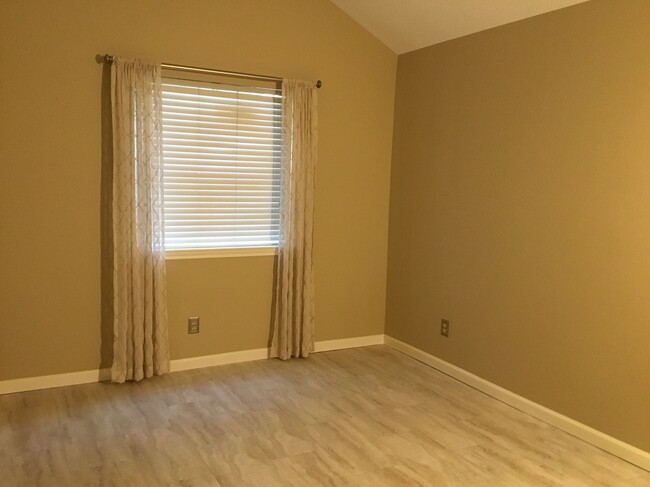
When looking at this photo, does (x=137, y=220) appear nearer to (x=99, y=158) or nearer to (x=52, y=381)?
(x=99, y=158)

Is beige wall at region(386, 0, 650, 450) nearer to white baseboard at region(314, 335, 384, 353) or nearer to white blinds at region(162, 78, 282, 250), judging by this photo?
white baseboard at region(314, 335, 384, 353)

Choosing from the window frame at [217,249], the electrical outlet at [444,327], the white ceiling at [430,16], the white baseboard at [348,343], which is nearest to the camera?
the white ceiling at [430,16]

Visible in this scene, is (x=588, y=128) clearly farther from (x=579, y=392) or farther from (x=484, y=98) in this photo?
(x=579, y=392)

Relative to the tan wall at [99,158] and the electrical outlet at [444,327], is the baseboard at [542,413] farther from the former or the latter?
the tan wall at [99,158]

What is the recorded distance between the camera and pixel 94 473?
2.54 metres

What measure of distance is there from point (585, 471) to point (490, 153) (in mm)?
1902

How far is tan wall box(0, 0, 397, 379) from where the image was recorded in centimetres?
328

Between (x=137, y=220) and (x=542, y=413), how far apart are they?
8.85 feet

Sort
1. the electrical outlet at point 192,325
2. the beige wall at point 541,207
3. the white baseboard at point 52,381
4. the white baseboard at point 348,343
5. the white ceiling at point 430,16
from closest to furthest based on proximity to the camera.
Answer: the beige wall at point 541,207 → the white ceiling at point 430,16 → the white baseboard at point 52,381 → the electrical outlet at point 192,325 → the white baseboard at point 348,343

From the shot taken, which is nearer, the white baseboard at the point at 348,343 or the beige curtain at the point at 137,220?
the beige curtain at the point at 137,220

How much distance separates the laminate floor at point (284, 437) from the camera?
2596 mm

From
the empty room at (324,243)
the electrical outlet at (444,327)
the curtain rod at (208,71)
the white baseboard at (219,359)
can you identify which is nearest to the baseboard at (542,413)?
the empty room at (324,243)

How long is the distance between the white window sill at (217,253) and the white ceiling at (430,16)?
1.80 metres

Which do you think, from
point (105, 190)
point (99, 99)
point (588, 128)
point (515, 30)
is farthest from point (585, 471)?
point (99, 99)
